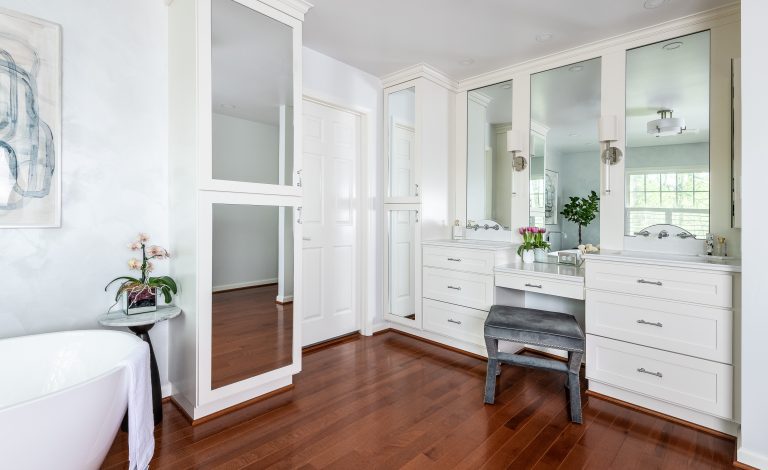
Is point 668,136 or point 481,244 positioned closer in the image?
point 668,136

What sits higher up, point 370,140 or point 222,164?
point 370,140

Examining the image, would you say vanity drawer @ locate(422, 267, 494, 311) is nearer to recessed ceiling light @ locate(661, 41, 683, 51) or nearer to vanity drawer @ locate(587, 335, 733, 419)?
vanity drawer @ locate(587, 335, 733, 419)

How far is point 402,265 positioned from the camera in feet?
12.4

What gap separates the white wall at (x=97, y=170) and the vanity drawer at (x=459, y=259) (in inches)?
85.6

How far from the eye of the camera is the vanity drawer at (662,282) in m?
2.05

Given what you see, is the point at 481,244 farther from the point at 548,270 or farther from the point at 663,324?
the point at 663,324

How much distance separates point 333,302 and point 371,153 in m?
1.49

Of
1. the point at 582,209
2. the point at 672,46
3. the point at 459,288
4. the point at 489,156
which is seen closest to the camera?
the point at 672,46

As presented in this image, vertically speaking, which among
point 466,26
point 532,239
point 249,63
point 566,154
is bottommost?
point 532,239

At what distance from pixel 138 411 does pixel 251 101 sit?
1.79 meters

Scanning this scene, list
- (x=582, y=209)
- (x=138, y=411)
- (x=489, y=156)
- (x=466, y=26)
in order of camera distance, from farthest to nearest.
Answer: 1. (x=489, y=156)
2. (x=582, y=209)
3. (x=466, y=26)
4. (x=138, y=411)

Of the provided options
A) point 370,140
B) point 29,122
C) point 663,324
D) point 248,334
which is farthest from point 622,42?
point 29,122

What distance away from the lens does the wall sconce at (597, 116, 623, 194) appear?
9.17ft
